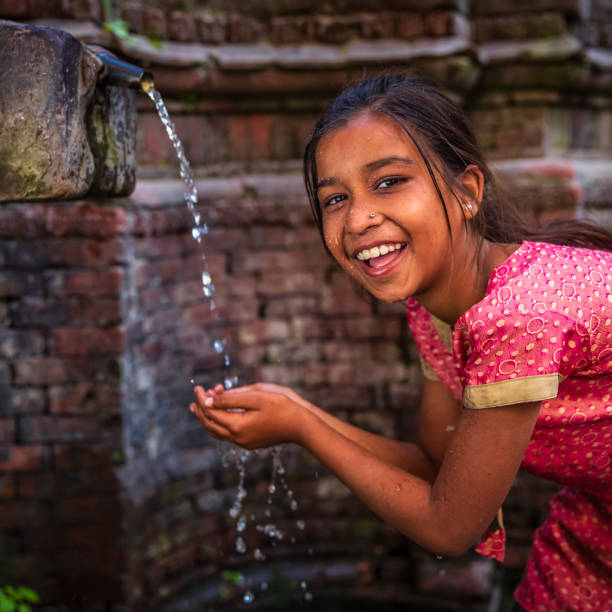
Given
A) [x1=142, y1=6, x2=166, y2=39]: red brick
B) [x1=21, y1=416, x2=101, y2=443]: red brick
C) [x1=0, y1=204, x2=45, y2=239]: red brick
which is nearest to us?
[x1=0, y1=204, x2=45, y2=239]: red brick

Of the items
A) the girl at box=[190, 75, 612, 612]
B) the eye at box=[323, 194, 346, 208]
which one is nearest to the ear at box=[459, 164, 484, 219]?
the girl at box=[190, 75, 612, 612]

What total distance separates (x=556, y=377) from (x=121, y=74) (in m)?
0.96

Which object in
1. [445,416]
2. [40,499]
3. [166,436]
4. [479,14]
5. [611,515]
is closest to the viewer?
[611,515]

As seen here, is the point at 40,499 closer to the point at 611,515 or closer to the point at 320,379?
the point at 320,379

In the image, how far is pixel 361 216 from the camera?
1.27 m

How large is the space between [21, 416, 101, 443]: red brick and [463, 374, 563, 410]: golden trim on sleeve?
5.22 feet

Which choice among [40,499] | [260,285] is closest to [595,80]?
[260,285]

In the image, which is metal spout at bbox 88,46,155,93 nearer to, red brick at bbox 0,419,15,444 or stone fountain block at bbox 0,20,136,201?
stone fountain block at bbox 0,20,136,201

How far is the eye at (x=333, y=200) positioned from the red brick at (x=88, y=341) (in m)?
1.19

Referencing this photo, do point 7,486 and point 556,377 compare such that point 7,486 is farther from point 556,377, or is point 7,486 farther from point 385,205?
point 556,377

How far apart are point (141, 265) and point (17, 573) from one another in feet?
3.60

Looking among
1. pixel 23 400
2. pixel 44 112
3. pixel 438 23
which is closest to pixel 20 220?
pixel 23 400

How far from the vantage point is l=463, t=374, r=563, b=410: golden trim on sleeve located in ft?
3.66

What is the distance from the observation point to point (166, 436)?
271 cm
